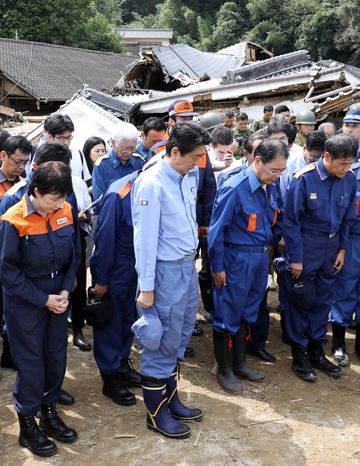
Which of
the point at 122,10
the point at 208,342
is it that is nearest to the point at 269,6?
the point at 122,10

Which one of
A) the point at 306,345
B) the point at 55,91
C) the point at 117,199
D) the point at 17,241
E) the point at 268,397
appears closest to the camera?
the point at 17,241

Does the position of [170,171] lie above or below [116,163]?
above

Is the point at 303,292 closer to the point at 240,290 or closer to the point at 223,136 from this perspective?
the point at 240,290

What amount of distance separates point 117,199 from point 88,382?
1.57 meters

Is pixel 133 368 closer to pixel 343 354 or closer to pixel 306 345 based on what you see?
pixel 306 345

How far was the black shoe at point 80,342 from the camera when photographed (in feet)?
15.9

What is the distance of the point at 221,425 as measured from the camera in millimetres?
3691

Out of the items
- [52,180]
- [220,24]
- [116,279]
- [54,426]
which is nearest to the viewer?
[52,180]

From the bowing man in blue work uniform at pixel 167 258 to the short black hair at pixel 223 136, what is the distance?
168cm

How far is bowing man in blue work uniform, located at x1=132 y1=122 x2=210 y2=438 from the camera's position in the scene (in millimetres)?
3258

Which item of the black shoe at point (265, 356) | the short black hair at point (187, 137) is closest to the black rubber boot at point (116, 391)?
the black shoe at point (265, 356)

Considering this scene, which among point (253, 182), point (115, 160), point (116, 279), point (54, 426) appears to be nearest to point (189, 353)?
point (116, 279)

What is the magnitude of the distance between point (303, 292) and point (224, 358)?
0.82 meters

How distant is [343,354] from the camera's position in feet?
15.6
